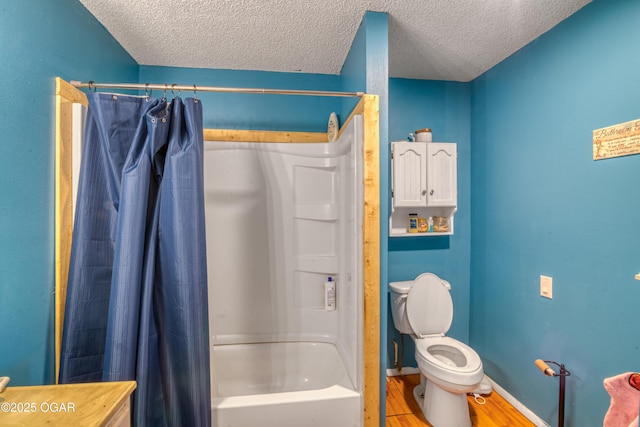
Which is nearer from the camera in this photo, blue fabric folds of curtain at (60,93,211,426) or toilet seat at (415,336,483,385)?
blue fabric folds of curtain at (60,93,211,426)

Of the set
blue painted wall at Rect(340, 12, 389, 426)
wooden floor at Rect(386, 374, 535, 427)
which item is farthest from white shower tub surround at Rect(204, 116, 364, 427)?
wooden floor at Rect(386, 374, 535, 427)

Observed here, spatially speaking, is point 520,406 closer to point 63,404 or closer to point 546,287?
point 546,287

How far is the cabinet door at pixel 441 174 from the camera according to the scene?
7.19ft

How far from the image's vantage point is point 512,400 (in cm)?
201

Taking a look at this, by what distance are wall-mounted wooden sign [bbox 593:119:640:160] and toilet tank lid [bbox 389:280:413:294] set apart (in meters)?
1.36

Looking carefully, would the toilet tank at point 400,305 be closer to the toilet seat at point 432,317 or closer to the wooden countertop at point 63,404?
the toilet seat at point 432,317

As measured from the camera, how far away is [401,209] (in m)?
2.34

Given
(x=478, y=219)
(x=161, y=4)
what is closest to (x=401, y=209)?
(x=478, y=219)

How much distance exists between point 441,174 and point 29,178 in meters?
2.42

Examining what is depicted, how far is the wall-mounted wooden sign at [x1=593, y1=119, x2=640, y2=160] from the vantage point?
1.31m

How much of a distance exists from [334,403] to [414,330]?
3.09 feet

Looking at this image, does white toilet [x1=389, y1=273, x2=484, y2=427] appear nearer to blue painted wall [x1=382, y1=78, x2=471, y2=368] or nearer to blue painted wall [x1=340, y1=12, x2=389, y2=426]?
blue painted wall [x1=382, y1=78, x2=471, y2=368]

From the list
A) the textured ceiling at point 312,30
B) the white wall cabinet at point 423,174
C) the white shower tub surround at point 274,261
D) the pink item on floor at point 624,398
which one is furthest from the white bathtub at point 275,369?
the textured ceiling at point 312,30

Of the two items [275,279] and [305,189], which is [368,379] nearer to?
[275,279]
